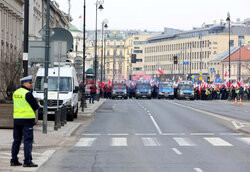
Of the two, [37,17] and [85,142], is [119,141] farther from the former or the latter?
[37,17]

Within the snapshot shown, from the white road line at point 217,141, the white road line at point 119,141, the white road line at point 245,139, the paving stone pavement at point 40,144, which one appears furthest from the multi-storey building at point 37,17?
the white road line at point 245,139

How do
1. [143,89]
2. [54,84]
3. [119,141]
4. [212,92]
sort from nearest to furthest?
[119,141]
[54,84]
[212,92]
[143,89]

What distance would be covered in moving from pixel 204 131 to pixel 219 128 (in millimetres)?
2015

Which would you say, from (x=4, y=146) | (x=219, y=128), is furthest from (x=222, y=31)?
(x=4, y=146)

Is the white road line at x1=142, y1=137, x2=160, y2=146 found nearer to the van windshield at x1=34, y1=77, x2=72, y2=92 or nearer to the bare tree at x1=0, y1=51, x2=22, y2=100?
the van windshield at x1=34, y1=77, x2=72, y2=92

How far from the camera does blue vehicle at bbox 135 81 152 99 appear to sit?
278 ft

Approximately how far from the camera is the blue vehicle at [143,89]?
278 feet

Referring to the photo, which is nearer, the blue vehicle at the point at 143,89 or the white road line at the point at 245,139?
the white road line at the point at 245,139

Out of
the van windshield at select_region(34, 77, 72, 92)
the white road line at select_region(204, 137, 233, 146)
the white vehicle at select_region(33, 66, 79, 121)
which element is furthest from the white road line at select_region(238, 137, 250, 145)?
the van windshield at select_region(34, 77, 72, 92)

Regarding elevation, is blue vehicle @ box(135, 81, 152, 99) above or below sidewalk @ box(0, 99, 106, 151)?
above

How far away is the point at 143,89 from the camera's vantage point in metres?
85.2

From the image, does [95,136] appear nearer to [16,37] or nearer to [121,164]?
[121,164]

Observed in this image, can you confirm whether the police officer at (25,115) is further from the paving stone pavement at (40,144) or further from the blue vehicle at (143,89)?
the blue vehicle at (143,89)

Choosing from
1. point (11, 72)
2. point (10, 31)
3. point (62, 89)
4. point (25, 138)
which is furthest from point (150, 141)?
point (10, 31)
